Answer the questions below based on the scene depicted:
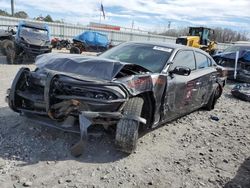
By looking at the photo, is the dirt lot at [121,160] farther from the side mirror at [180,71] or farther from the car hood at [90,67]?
the side mirror at [180,71]

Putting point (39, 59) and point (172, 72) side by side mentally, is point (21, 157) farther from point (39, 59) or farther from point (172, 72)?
point (172, 72)

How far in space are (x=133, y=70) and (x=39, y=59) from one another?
1645 millimetres

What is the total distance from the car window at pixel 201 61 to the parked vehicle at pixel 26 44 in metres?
9.44

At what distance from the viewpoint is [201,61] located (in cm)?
675

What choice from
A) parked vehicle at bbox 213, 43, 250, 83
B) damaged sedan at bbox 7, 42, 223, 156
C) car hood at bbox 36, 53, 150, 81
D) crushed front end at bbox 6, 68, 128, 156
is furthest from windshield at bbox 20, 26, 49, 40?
crushed front end at bbox 6, 68, 128, 156

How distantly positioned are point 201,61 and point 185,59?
0.97m

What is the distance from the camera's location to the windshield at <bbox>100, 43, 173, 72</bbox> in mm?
5243

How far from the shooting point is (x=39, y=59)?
513cm

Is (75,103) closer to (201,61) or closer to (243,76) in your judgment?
(201,61)

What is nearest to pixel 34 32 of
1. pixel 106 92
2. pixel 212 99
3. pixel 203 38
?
pixel 212 99

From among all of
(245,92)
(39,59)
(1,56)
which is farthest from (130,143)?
(1,56)

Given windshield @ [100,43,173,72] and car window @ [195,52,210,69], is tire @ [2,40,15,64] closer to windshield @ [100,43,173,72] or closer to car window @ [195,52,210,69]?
windshield @ [100,43,173,72]

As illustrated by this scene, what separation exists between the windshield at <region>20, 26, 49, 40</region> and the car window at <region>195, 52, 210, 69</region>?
1031 cm

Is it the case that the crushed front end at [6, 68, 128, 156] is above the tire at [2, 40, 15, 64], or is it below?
above
